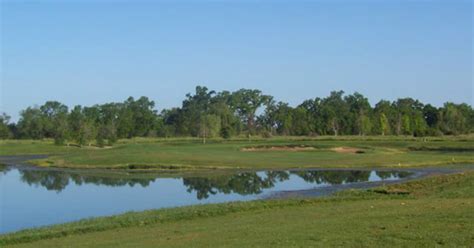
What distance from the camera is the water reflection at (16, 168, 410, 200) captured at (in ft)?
151

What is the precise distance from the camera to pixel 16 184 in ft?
173

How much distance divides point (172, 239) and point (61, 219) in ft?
48.2

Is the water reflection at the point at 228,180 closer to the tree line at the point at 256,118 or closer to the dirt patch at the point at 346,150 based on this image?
the dirt patch at the point at 346,150

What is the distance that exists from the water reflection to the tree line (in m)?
77.5

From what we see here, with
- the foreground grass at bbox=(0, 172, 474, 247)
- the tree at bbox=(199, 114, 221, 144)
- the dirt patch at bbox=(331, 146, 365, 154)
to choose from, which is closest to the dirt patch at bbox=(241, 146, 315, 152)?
the dirt patch at bbox=(331, 146, 365, 154)

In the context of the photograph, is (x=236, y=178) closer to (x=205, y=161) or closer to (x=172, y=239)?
(x=205, y=161)

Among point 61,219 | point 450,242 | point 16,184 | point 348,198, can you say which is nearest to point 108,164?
point 16,184

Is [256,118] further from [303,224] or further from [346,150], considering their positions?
[303,224]

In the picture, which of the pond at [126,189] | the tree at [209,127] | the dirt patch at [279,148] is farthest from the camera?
the tree at [209,127]

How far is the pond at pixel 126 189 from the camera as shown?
116ft

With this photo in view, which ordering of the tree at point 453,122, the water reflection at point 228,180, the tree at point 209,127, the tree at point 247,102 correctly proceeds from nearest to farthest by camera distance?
the water reflection at point 228,180 → the tree at point 209,127 → the tree at point 453,122 → the tree at point 247,102

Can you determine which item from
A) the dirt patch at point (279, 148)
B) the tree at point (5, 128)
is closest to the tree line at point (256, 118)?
the tree at point (5, 128)

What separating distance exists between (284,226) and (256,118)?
169232mm

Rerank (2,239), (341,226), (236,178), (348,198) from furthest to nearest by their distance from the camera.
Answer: (236,178) → (348,198) → (2,239) → (341,226)
